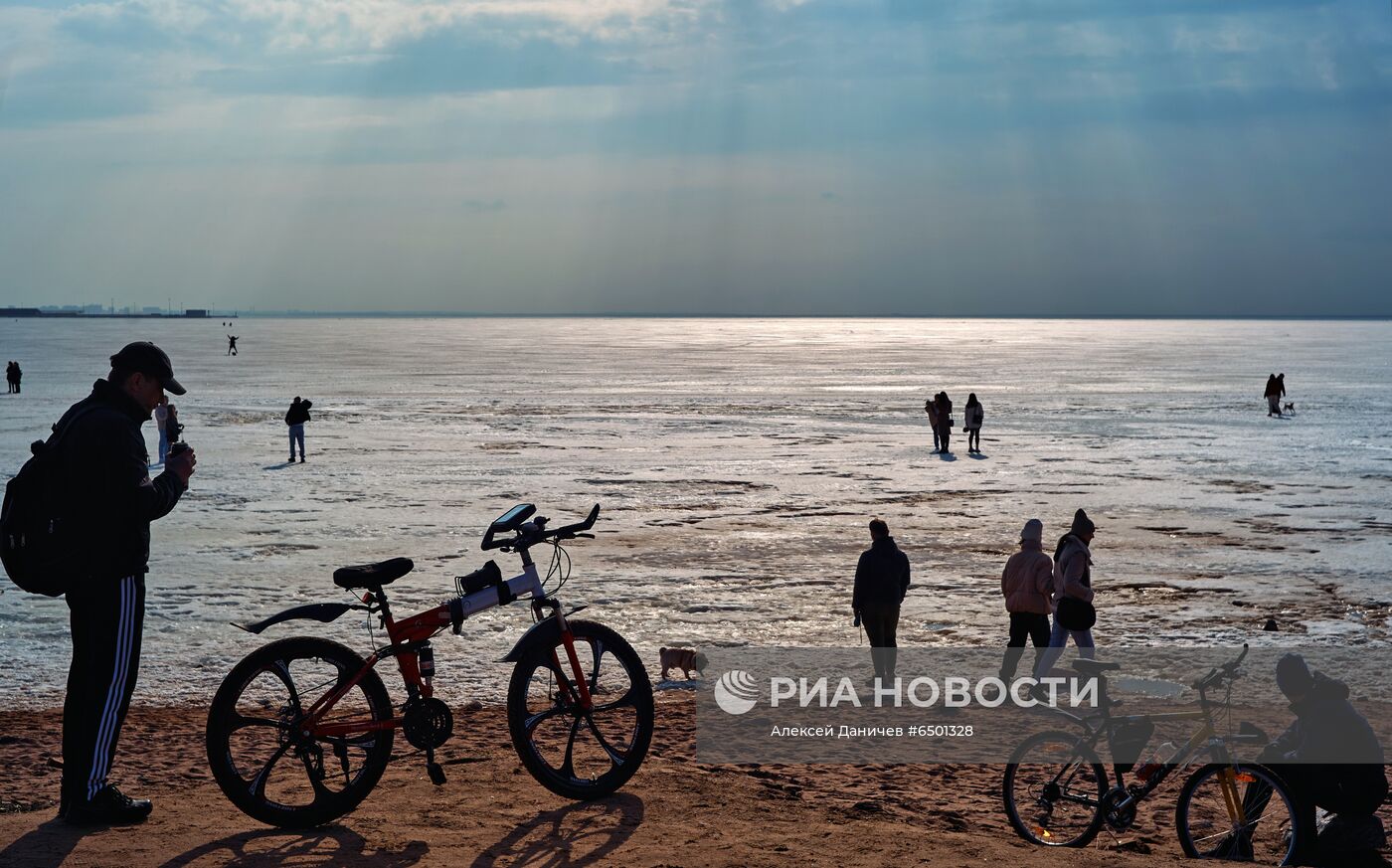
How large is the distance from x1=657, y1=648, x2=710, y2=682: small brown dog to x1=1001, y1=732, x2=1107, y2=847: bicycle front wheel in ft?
12.9

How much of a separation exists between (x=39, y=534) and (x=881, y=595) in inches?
258

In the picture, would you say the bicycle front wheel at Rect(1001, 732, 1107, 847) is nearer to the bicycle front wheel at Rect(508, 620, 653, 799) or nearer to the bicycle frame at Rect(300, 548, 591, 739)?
the bicycle front wheel at Rect(508, 620, 653, 799)

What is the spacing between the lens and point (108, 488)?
561 cm

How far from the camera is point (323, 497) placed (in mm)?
20875

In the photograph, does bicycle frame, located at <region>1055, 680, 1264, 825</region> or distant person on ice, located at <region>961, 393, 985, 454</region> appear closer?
bicycle frame, located at <region>1055, 680, 1264, 825</region>

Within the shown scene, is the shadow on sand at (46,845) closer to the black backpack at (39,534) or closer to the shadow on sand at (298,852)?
the shadow on sand at (298,852)

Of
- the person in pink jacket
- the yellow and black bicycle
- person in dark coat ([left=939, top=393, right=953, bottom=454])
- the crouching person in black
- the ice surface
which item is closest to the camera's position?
the crouching person in black

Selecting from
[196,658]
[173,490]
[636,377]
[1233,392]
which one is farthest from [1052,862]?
[636,377]

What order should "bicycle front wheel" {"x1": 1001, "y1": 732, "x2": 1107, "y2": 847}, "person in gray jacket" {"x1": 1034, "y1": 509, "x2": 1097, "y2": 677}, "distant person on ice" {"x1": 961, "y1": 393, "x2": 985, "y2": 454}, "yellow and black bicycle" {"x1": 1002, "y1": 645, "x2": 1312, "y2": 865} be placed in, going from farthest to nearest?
"distant person on ice" {"x1": 961, "y1": 393, "x2": 985, "y2": 454} < "person in gray jacket" {"x1": 1034, "y1": 509, "x2": 1097, "y2": 677} < "bicycle front wheel" {"x1": 1001, "y1": 732, "x2": 1107, "y2": 847} < "yellow and black bicycle" {"x1": 1002, "y1": 645, "x2": 1312, "y2": 865}

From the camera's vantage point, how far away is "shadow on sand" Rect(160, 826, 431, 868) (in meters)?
5.42

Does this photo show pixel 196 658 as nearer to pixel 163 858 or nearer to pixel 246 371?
pixel 163 858

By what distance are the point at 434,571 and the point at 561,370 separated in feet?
189

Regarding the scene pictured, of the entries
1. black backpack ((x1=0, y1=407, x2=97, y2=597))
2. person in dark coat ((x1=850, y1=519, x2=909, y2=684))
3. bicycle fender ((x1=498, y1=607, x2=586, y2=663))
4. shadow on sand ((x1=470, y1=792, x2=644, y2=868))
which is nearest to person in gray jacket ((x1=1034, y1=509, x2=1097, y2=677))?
person in dark coat ((x1=850, y1=519, x2=909, y2=684))

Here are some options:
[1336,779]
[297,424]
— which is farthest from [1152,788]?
[297,424]
